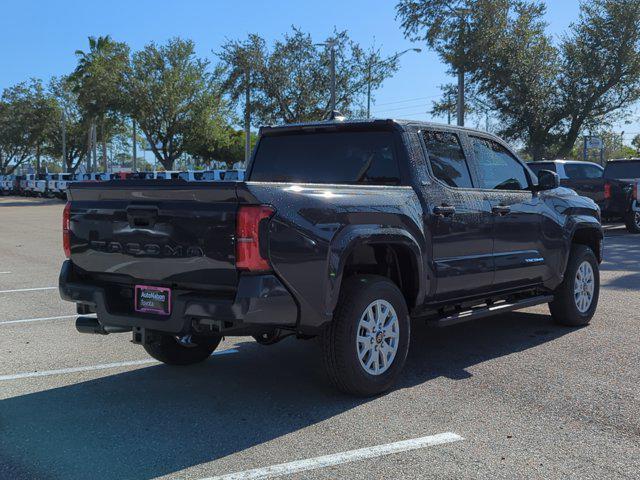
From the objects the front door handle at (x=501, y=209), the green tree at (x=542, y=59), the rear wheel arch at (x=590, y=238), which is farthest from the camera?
the green tree at (x=542, y=59)

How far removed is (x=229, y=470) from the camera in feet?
11.7

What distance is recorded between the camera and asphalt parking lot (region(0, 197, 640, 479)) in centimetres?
363

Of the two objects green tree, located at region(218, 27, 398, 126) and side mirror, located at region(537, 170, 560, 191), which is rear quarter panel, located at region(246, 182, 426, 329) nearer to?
side mirror, located at region(537, 170, 560, 191)

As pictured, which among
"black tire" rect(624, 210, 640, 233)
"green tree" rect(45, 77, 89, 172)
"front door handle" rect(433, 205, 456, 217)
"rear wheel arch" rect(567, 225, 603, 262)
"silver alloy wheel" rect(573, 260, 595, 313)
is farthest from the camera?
"green tree" rect(45, 77, 89, 172)

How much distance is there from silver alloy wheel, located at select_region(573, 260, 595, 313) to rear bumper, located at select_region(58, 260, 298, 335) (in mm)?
3925

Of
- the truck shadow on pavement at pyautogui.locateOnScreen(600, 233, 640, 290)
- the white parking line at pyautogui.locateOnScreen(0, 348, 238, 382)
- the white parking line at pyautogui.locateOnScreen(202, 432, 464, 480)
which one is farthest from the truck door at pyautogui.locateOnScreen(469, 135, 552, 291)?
the truck shadow on pavement at pyautogui.locateOnScreen(600, 233, 640, 290)

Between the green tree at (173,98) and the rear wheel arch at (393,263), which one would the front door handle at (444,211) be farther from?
the green tree at (173,98)

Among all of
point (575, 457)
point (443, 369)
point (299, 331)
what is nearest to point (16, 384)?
point (299, 331)

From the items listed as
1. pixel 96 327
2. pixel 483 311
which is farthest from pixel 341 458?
pixel 483 311

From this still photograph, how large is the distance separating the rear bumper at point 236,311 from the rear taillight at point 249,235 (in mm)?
97

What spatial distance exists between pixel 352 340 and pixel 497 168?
2630 millimetres

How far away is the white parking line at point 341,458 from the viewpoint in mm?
3500

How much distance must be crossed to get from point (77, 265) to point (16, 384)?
1063 mm

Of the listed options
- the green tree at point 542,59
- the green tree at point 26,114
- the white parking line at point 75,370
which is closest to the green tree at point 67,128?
the green tree at point 26,114
